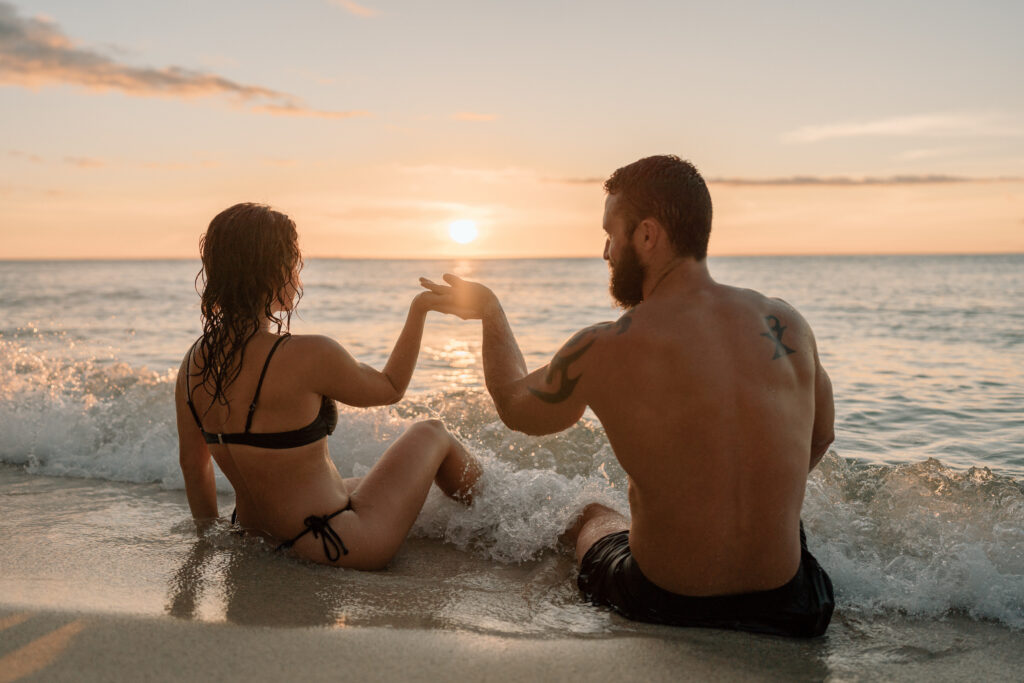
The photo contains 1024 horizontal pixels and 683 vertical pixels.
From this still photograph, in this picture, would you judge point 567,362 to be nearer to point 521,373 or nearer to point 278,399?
point 521,373

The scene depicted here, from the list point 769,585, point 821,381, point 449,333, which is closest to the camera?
point 769,585

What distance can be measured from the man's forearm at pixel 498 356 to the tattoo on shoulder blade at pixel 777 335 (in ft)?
3.46

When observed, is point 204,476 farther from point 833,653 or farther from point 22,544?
point 833,653

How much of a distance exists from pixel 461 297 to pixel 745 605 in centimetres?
189

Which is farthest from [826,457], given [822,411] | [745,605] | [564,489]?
[745,605]

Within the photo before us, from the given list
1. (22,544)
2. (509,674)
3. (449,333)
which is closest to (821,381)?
(509,674)

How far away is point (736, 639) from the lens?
9.98 ft

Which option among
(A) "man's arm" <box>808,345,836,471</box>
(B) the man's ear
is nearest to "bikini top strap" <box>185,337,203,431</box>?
(B) the man's ear

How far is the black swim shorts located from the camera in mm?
3016

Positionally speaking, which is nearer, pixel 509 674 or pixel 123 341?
pixel 509 674

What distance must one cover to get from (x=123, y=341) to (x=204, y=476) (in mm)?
12943

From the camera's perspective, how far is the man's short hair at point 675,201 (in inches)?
116

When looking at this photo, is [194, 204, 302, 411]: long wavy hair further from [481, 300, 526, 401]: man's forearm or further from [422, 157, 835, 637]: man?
[422, 157, 835, 637]: man

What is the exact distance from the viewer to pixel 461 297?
13.0ft
